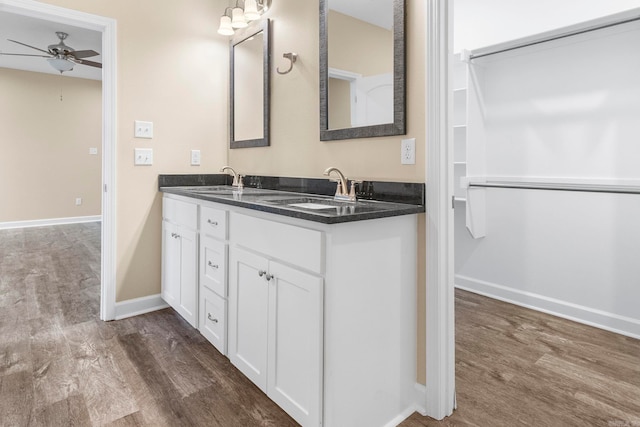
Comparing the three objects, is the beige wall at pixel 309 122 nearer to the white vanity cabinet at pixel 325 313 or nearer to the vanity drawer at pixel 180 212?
the white vanity cabinet at pixel 325 313

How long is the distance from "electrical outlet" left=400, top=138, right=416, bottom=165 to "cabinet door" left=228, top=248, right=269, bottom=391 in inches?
29.5

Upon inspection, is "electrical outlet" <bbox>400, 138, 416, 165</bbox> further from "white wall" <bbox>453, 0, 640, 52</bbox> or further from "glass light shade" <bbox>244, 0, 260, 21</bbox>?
"white wall" <bbox>453, 0, 640, 52</bbox>

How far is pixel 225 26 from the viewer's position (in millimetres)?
2750

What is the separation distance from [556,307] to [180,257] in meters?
2.62

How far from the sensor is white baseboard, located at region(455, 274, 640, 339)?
2.43 m

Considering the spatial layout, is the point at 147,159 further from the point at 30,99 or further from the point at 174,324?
the point at 30,99

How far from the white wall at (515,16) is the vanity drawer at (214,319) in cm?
269

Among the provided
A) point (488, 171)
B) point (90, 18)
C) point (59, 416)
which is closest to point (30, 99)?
point (90, 18)

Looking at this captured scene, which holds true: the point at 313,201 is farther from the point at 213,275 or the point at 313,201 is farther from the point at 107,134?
the point at 107,134

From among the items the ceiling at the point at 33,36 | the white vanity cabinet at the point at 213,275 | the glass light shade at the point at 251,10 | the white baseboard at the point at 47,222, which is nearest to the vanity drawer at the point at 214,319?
the white vanity cabinet at the point at 213,275

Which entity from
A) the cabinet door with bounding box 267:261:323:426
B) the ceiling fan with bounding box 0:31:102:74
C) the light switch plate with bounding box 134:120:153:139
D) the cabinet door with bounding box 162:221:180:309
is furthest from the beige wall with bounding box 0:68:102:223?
the cabinet door with bounding box 267:261:323:426

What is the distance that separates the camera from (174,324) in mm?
2525

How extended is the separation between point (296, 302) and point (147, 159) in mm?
1830

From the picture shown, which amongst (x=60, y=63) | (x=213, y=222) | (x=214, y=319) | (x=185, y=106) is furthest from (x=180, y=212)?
(x=60, y=63)
